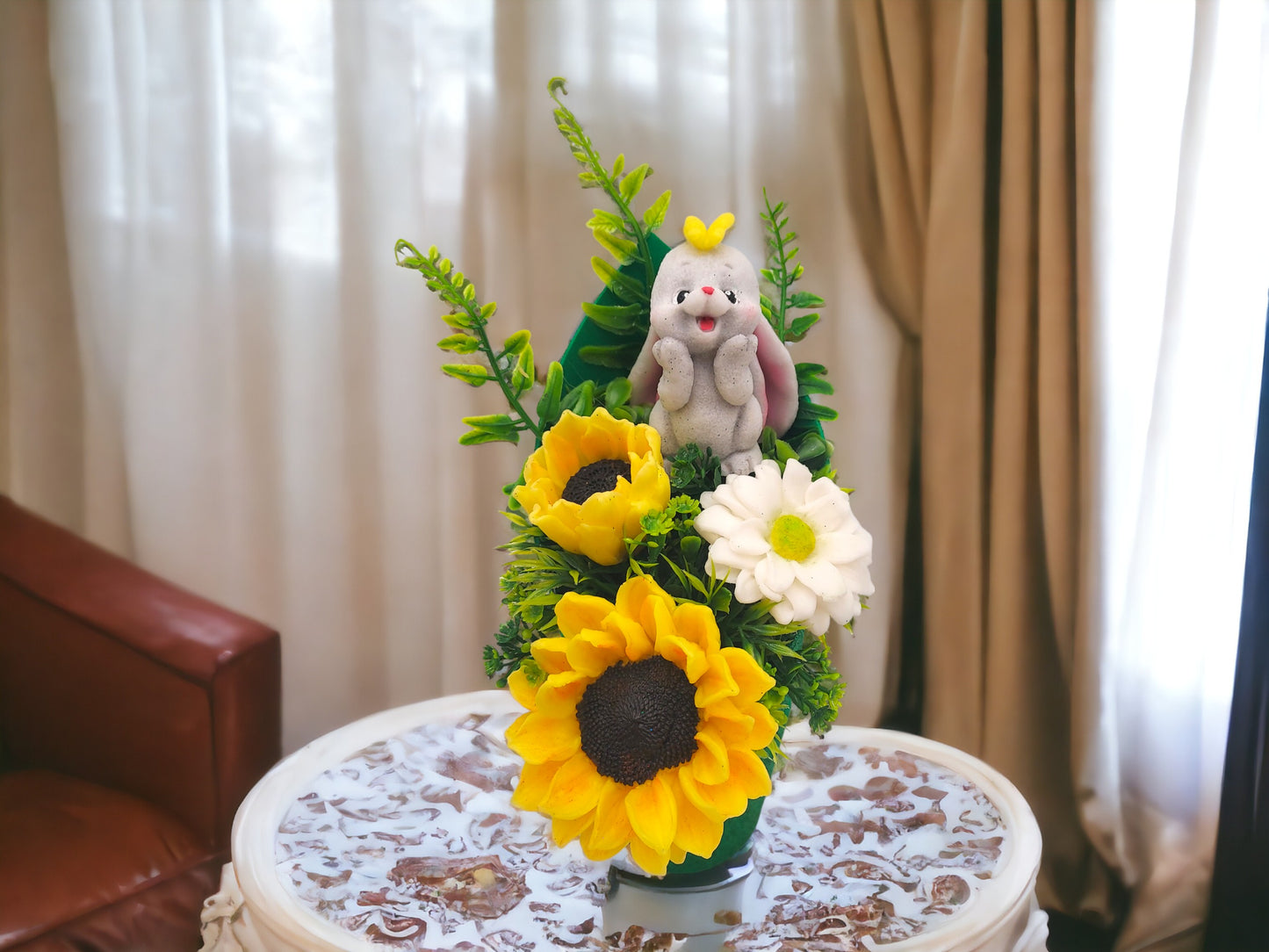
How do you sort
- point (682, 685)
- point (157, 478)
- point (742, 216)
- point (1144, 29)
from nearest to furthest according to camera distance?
point (682, 685) < point (1144, 29) < point (742, 216) < point (157, 478)

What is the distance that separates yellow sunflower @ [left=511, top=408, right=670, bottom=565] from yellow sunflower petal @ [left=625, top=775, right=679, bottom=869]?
16 centimetres

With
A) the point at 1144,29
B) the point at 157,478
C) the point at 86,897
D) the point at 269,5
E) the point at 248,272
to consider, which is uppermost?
the point at 269,5

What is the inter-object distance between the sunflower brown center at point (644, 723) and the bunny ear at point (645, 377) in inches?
8.9

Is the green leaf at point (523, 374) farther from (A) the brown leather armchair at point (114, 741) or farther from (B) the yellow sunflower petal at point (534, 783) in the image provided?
(A) the brown leather armchair at point (114, 741)

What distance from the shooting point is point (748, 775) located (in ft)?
2.04

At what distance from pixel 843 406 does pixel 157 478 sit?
42.1 inches

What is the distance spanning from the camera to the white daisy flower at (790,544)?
64 cm

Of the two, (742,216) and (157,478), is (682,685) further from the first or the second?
(157,478)

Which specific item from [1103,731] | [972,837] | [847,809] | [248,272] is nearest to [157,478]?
[248,272]

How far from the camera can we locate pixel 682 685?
627 millimetres

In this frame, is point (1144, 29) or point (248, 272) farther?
point (248, 272)

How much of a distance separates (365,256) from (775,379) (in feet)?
3.05

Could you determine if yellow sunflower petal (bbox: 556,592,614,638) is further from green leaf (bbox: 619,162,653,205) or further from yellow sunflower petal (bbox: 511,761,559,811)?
green leaf (bbox: 619,162,653,205)

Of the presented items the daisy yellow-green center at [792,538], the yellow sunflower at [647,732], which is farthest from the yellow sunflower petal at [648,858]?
the daisy yellow-green center at [792,538]
